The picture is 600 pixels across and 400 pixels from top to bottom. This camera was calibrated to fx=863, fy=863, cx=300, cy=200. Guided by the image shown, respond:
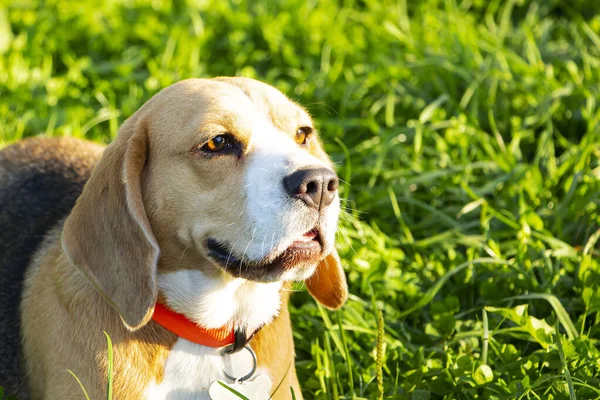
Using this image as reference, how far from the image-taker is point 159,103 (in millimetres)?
3730

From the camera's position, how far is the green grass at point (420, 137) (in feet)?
13.9

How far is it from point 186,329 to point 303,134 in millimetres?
1043

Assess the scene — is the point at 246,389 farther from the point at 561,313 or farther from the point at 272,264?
the point at 561,313

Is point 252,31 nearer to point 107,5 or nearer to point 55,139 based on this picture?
point 107,5

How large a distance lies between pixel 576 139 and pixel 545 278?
183 centimetres

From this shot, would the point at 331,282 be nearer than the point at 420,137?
Yes

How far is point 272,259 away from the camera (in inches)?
133

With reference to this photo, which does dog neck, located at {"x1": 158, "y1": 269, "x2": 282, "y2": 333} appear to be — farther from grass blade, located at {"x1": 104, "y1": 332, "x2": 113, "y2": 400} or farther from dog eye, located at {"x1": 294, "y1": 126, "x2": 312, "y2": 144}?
dog eye, located at {"x1": 294, "y1": 126, "x2": 312, "y2": 144}

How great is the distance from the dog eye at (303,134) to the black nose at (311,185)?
63cm

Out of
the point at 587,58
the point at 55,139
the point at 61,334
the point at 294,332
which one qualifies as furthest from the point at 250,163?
the point at 587,58

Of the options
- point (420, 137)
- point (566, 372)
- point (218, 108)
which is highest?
point (218, 108)

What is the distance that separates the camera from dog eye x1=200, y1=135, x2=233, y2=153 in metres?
3.56

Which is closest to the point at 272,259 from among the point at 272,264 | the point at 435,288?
the point at 272,264

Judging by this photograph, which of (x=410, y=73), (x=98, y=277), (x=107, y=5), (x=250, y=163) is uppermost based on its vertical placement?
(x=250, y=163)
